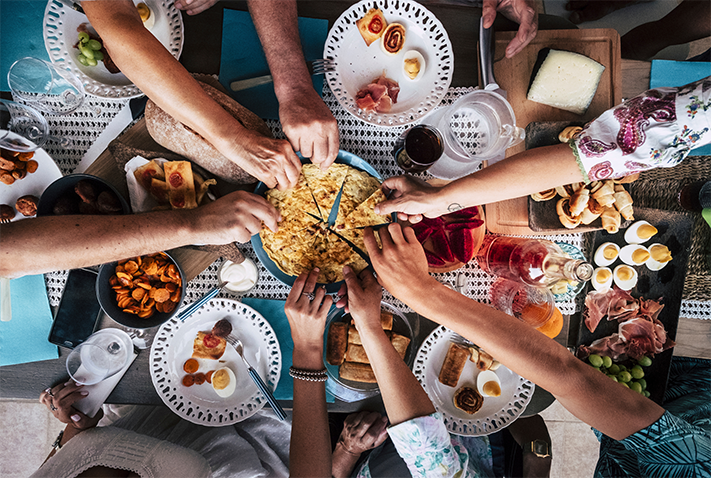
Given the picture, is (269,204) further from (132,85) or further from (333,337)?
(132,85)

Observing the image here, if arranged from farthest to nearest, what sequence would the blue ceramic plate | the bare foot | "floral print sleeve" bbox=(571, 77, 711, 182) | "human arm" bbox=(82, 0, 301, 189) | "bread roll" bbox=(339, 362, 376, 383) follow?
the bare foot
"bread roll" bbox=(339, 362, 376, 383)
the blue ceramic plate
"human arm" bbox=(82, 0, 301, 189)
"floral print sleeve" bbox=(571, 77, 711, 182)

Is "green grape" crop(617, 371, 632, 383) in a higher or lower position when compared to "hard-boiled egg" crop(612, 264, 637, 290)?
Answer: lower

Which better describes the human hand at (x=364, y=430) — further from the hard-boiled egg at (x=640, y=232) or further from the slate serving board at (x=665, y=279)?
the hard-boiled egg at (x=640, y=232)

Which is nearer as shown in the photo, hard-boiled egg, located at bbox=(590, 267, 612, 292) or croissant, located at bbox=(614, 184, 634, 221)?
croissant, located at bbox=(614, 184, 634, 221)

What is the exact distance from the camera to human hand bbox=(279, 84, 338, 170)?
1.47m

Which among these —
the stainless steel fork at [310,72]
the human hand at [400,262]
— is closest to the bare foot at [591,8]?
the stainless steel fork at [310,72]

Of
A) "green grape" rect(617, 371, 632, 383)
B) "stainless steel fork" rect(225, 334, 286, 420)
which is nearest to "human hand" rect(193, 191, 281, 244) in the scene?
"stainless steel fork" rect(225, 334, 286, 420)

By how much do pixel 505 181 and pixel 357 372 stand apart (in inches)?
40.9

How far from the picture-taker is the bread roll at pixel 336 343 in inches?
65.0

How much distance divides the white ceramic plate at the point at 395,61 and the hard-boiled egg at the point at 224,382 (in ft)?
4.27

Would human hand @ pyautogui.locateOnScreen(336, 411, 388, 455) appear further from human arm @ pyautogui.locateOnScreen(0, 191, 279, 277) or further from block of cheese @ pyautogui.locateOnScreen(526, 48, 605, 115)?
block of cheese @ pyautogui.locateOnScreen(526, 48, 605, 115)

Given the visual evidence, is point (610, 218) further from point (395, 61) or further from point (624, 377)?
point (395, 61)

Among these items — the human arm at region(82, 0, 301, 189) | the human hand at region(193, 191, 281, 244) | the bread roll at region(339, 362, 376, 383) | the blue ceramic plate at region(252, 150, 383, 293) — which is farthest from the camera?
the bread roll at region(339, 362, 376, 383)

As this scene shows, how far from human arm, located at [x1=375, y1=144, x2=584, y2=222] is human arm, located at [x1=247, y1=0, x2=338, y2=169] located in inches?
15.5
